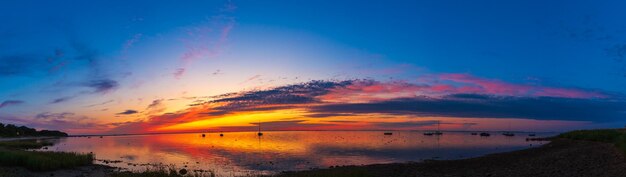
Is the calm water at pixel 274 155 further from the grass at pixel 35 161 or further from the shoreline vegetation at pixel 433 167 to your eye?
the shoreline vegetation at pixel 433 167

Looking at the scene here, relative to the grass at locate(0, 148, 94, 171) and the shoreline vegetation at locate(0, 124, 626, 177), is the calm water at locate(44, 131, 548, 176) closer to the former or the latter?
the grass at locate(0, 148, 94, 171)

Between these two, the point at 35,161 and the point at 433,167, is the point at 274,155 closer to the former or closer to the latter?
the point at 35,161

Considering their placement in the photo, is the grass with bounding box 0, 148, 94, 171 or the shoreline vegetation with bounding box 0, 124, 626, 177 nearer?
the shoreline vegetation with bounding box 0, 124, 626, 177

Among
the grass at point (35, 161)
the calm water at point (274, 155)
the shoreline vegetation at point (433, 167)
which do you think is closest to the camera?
the shoreline vegetation at point (433, 167)

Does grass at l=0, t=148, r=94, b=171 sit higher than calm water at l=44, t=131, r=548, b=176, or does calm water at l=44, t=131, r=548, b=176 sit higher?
grass at l=0, t=148, r=94, b=171

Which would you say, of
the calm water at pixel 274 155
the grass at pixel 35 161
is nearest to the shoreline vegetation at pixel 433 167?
the grass at pixel 35 161

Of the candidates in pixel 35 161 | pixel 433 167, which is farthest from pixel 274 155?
pixel 433 167

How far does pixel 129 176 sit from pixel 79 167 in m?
17.2

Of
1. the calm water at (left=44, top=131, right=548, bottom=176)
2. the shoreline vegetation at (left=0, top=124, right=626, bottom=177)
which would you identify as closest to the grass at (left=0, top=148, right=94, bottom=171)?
the shoreline vegetation at (left=0, top=124, right=626, bottom=177)

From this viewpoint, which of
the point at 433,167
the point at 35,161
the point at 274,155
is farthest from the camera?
the point at 274,155

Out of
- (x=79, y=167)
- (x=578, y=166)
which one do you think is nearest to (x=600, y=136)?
(x=578, y=166)

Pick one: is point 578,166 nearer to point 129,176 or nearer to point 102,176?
point 129,176

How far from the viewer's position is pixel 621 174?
66.5 feet

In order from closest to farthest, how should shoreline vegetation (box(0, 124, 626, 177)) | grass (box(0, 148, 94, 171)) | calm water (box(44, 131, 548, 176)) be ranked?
shoreline vegetation (box(0, 124, 626, 177)) → grass (box(0, 148, 94, 171)) → calm water (box(44, 131, 548, 176))
